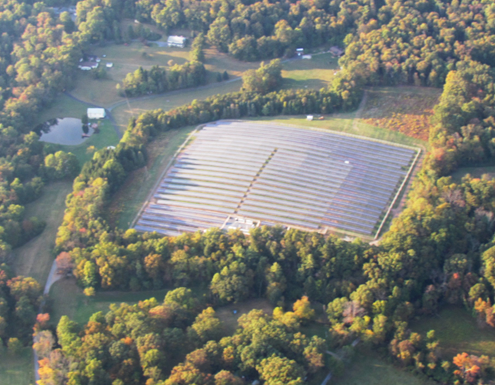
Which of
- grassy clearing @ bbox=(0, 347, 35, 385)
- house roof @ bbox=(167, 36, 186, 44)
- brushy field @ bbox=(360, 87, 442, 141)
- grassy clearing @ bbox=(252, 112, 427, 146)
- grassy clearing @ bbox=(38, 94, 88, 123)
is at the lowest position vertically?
grassy clearing @ bbox=(0, 347, 35, 385)

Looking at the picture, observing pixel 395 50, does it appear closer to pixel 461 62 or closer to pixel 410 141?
pixel 461 62

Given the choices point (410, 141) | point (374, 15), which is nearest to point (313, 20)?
point (374, 15)

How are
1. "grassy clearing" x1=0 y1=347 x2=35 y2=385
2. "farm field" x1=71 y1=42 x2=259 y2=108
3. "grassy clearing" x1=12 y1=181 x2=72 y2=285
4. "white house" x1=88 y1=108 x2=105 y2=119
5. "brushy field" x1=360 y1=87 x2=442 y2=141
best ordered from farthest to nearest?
"farm field" x1=71 y1=42 x2=259 y2=108 → "white house" x1=88 y1=108 x2=105 y2=119 → "brushy field" x1=360 y1=87 x2=442 y2=141 → "grassy clearing" x1=12 y1=181 x2=72 y2=285 → "grassy clearing" x1=0 y1=347 x2=35 y2=385

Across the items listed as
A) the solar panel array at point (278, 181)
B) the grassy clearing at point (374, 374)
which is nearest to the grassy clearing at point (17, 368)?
the solar panel array at point (278, 181)

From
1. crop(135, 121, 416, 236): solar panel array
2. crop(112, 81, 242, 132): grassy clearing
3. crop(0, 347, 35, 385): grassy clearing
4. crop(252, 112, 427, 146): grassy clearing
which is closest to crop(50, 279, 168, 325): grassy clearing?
crop(0, 347, 35, 385): grassy clearing

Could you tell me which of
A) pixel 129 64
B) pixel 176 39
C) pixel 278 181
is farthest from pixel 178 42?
pixel 278 181

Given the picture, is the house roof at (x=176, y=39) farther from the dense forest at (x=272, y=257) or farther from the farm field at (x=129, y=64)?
the dense forest at (x=272, y=257)

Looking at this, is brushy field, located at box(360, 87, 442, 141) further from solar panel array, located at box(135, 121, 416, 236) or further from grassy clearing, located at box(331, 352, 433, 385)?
grassy clearing, located at box(331, 352, 433, 385)

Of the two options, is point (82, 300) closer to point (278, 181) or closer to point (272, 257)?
point (272, 257)
